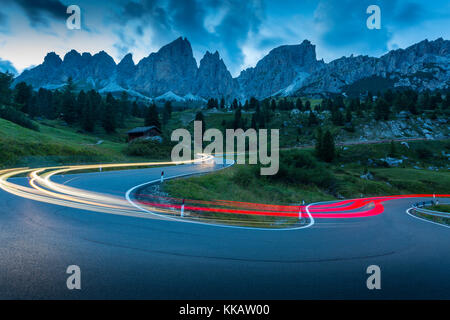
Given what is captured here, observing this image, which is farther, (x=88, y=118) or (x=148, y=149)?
(x=88, y=118)

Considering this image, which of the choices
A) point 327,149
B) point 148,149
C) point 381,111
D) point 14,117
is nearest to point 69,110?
point 14,117

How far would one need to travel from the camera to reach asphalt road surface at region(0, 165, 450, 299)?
3.79m

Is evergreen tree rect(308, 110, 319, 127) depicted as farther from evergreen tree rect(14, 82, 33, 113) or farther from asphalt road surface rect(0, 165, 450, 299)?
evergreen tree rect(14, 82, 33, 113)

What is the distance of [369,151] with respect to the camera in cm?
5859

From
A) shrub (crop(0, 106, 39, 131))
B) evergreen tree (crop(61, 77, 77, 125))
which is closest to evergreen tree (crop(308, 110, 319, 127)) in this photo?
evergreen tree (crop(61, 77, 77, 125))

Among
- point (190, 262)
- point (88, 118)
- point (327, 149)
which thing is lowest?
point (190, 262)

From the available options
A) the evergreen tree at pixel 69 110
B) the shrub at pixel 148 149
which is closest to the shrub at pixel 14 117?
the shrub at pixel 148 149

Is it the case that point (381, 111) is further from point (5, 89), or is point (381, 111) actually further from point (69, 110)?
point (5, 89)

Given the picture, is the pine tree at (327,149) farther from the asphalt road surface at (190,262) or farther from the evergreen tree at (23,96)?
the evergreen tree at (23,96)

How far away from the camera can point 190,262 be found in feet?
15.7

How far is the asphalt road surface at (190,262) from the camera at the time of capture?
12.4ft
